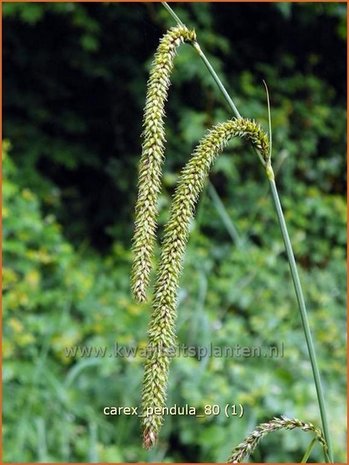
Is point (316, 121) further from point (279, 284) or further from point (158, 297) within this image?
point (158, 297)

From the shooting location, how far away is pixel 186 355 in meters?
3.00

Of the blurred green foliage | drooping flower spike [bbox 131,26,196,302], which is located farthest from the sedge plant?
the blurred green foliage

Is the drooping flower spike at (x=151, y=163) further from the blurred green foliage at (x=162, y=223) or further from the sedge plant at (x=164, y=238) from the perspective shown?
the blurred green foliage at (x=162, y=223)

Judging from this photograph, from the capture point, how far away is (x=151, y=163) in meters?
1.11

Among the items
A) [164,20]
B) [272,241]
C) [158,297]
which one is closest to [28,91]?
[164,20]

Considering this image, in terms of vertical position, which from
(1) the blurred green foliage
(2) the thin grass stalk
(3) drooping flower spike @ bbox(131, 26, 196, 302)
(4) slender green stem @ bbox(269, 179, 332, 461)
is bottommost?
(2) the thin grass stalk

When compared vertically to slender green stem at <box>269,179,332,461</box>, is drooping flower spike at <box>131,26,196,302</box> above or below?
above

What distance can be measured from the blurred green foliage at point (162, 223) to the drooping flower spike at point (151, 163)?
1.56 meters

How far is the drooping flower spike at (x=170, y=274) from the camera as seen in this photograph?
1.05 m

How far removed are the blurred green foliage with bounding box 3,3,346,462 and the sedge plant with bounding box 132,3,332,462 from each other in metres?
1.52

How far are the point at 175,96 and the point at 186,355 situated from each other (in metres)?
1.60

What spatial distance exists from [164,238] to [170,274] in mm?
56

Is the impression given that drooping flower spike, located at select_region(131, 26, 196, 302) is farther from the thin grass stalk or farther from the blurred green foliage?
the blurred green foliage

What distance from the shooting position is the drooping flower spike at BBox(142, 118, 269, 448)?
1054mm
